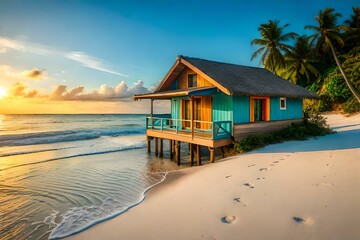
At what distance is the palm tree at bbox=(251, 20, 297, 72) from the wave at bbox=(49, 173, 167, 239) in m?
27.1

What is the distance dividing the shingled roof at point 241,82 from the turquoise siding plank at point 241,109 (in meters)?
0.79

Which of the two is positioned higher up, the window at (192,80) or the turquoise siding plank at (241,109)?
the window at (192,80)

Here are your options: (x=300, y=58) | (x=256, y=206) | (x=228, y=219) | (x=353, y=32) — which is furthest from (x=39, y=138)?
(x=353, y=32)

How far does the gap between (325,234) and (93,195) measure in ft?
25.8

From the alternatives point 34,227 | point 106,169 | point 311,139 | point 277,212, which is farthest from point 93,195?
point 311,139

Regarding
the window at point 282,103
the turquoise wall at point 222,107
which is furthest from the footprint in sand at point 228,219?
the window at point 282,103

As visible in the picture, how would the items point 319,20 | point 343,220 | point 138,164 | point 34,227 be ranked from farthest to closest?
point 319,20 < point 138,164 < point 34,227 < point 343,220

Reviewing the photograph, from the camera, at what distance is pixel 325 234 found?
4145mm

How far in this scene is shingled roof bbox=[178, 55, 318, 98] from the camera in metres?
12.9

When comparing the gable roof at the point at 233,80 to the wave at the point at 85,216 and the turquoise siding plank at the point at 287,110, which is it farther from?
the wave at the point at 85,216

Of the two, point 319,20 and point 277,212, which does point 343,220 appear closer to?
point 277,212

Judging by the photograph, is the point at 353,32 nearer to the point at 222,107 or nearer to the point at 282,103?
the point at 282,103

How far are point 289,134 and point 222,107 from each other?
537cm

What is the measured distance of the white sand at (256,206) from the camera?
14.8ft
